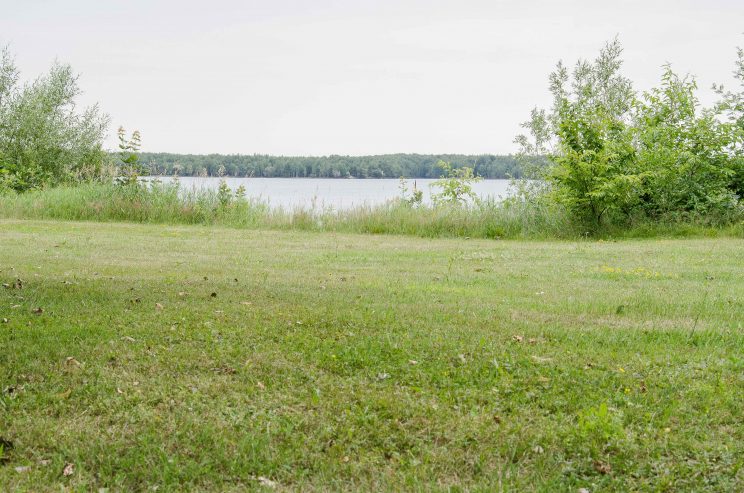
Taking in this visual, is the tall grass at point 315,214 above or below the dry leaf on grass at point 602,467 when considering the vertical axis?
above

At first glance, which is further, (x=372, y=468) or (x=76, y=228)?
(x=76, y=228)

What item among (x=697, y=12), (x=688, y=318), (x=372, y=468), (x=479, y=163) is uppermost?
(x=697, y=12)

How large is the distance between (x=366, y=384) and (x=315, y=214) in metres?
12.0

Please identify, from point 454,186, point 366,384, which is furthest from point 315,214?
point 366,384

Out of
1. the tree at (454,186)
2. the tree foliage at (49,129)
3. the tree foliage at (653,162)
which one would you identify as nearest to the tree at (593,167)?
the tree foliage at (653,162)

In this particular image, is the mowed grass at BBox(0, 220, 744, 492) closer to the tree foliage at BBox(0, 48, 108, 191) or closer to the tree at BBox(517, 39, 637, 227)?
the tree at BBox(517, 39, 637, 227)

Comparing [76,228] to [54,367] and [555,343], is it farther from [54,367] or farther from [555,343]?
[555,343]

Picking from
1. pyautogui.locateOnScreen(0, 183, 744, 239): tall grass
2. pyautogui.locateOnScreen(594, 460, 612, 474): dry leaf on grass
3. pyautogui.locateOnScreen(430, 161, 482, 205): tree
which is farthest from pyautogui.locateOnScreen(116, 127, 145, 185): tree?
pyautogui.locateOnScreen(594, 460, 612, 474): dry leaf on grass

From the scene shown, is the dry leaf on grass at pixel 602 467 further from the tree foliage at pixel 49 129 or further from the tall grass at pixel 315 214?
the tree foliage at pixel 49 129

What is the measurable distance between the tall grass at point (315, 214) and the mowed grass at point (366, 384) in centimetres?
701

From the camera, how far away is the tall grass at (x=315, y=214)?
1458 cm

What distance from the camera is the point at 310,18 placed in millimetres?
17688

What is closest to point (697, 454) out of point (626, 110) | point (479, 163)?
point (626, 110)

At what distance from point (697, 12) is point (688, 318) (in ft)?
37.4
